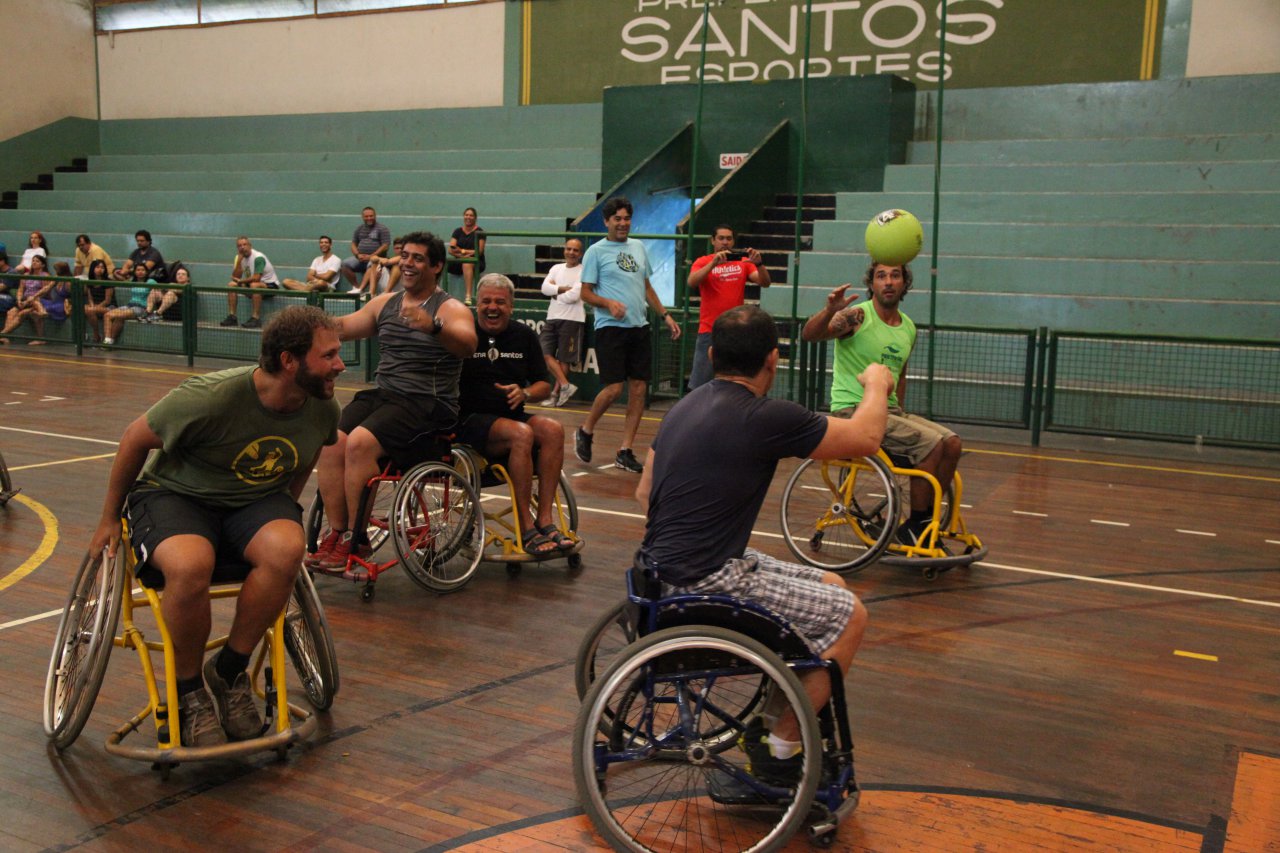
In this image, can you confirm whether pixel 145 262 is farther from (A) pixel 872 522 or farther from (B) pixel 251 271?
(A) pixel 872 522

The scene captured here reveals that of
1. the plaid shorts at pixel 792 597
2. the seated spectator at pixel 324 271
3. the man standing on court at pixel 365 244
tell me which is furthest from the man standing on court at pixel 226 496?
the seated spectator at pixel 324 271

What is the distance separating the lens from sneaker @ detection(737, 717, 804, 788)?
316cm

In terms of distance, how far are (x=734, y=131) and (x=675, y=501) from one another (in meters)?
12.3

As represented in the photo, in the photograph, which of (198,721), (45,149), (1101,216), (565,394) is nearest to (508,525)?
(198,721)

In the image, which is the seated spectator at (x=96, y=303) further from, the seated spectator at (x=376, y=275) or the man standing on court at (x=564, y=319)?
the man standing on court at (x=564, y=319)

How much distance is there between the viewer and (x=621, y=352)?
870 centimetres

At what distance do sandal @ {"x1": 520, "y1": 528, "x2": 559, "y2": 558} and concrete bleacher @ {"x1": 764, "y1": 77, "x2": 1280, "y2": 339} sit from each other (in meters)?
6.68

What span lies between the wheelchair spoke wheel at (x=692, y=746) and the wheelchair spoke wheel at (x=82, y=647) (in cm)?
137

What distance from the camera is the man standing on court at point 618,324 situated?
8.60 metres

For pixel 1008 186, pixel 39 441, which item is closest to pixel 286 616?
pixel 39 441

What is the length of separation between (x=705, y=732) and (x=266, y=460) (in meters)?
1.49

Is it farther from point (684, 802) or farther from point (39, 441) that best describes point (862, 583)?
point (39, 441)

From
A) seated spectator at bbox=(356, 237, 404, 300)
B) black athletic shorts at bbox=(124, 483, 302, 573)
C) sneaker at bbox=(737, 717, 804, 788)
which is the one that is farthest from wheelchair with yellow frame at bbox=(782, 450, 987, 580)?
seated spectator at bbox=(356, 237, 404, 300)

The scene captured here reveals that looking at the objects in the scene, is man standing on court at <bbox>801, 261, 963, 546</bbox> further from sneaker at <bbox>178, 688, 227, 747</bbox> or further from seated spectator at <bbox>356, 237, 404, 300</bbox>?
seated spectator at <bbox>356, 237, 404, 300</bbox>
